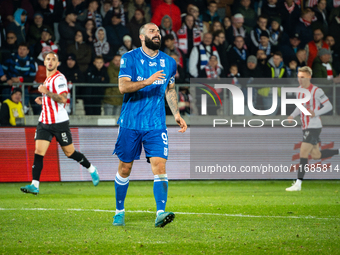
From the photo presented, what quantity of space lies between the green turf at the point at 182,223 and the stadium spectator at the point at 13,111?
2394 mm

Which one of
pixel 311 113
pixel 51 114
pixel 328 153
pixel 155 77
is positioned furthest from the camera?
pixel 328 153

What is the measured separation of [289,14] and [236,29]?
6.33 ft

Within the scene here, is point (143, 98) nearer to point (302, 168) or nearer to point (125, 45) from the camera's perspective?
point (302, 168)

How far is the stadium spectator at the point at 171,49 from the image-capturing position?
1302 centimetres

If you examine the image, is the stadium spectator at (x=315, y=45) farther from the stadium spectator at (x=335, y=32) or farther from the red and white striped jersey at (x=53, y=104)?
the red and white striped jersey at (x=53, y=104)

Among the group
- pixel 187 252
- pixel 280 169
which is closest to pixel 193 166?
pixel 280 169

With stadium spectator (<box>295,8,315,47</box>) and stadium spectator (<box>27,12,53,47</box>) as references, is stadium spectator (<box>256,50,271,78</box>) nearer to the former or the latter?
stadium spectator (<box>295,8,315,47</box>)

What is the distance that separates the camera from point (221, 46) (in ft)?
45.3

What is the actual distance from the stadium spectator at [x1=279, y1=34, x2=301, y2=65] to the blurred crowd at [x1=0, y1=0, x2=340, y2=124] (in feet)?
0.09

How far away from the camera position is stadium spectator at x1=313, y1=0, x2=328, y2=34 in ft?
49.9

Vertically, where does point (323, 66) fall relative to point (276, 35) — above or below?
below

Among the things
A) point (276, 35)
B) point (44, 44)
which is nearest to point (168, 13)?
point (276, 35)

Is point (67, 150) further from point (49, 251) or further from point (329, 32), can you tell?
point (329, 32)

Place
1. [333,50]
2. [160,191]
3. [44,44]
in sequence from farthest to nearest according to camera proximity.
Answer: [333,50]
[44,44]
[160,191]
